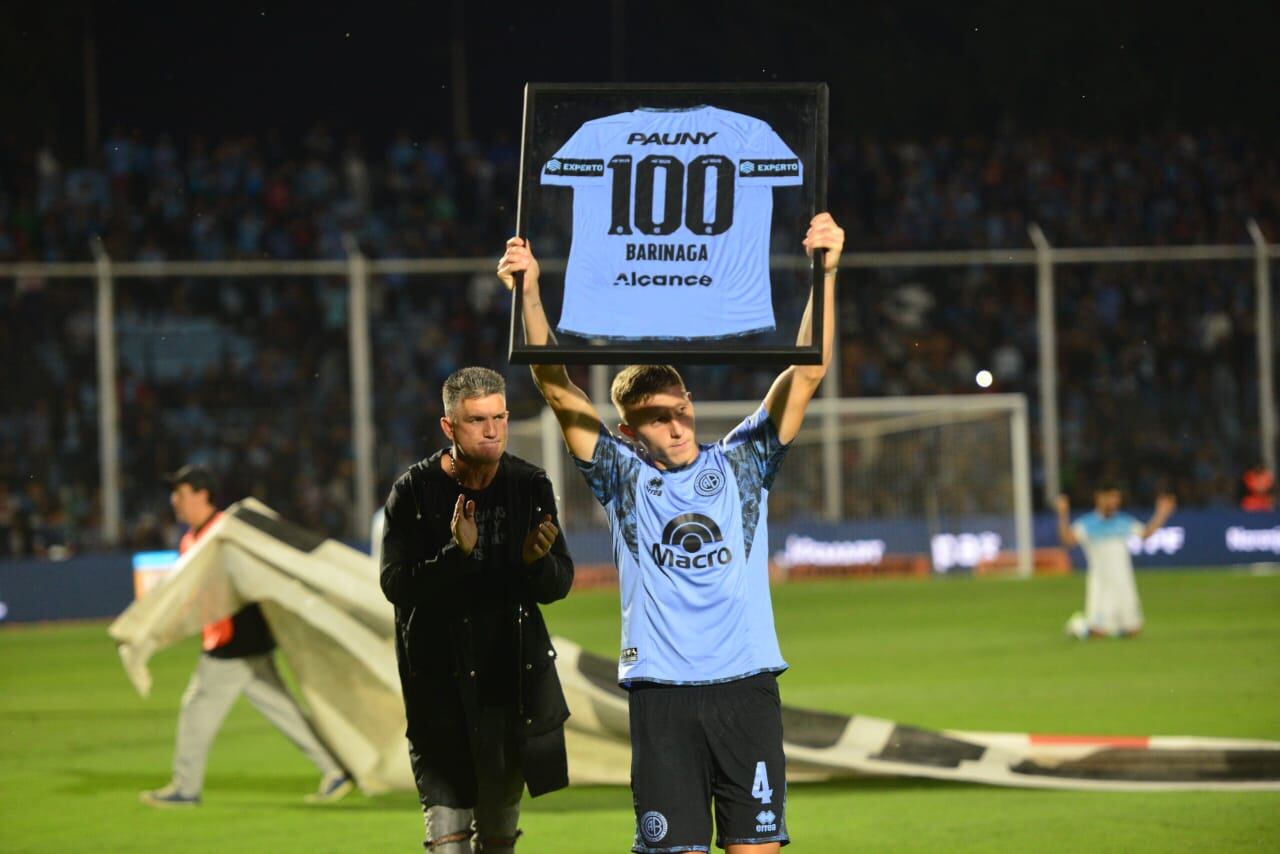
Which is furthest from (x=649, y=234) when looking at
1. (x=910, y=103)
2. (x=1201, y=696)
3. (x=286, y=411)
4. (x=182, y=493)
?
(x=910, y=103)

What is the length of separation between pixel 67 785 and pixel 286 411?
1273 cm

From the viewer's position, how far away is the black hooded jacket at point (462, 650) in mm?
5555

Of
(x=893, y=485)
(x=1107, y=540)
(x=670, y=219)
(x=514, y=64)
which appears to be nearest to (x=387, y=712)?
(x=670, y=219)

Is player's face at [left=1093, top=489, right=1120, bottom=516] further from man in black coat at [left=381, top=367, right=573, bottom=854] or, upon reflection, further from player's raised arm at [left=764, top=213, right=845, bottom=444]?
player's raised arm at [left=764, top=213, right=845, bottom=444]

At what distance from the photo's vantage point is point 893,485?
24391 millimetres

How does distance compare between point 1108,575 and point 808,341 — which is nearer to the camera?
point 808,341

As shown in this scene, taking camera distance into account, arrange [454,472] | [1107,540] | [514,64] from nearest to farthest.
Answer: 1. [454,472]
2. [1107,540]
3. [514,64]

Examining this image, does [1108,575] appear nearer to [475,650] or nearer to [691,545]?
[475,650]

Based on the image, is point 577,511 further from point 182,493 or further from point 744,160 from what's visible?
point 744,160

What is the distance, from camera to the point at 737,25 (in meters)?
23.8

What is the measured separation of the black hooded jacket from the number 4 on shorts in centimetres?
83

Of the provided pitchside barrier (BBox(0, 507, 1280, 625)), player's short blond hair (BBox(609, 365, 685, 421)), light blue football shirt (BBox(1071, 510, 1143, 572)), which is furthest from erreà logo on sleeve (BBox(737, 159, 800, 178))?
pitchside barrier (BBox(0, 507, 1280, 625))

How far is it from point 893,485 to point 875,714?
12.3 metres

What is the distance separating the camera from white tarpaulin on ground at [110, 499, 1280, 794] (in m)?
9.15
